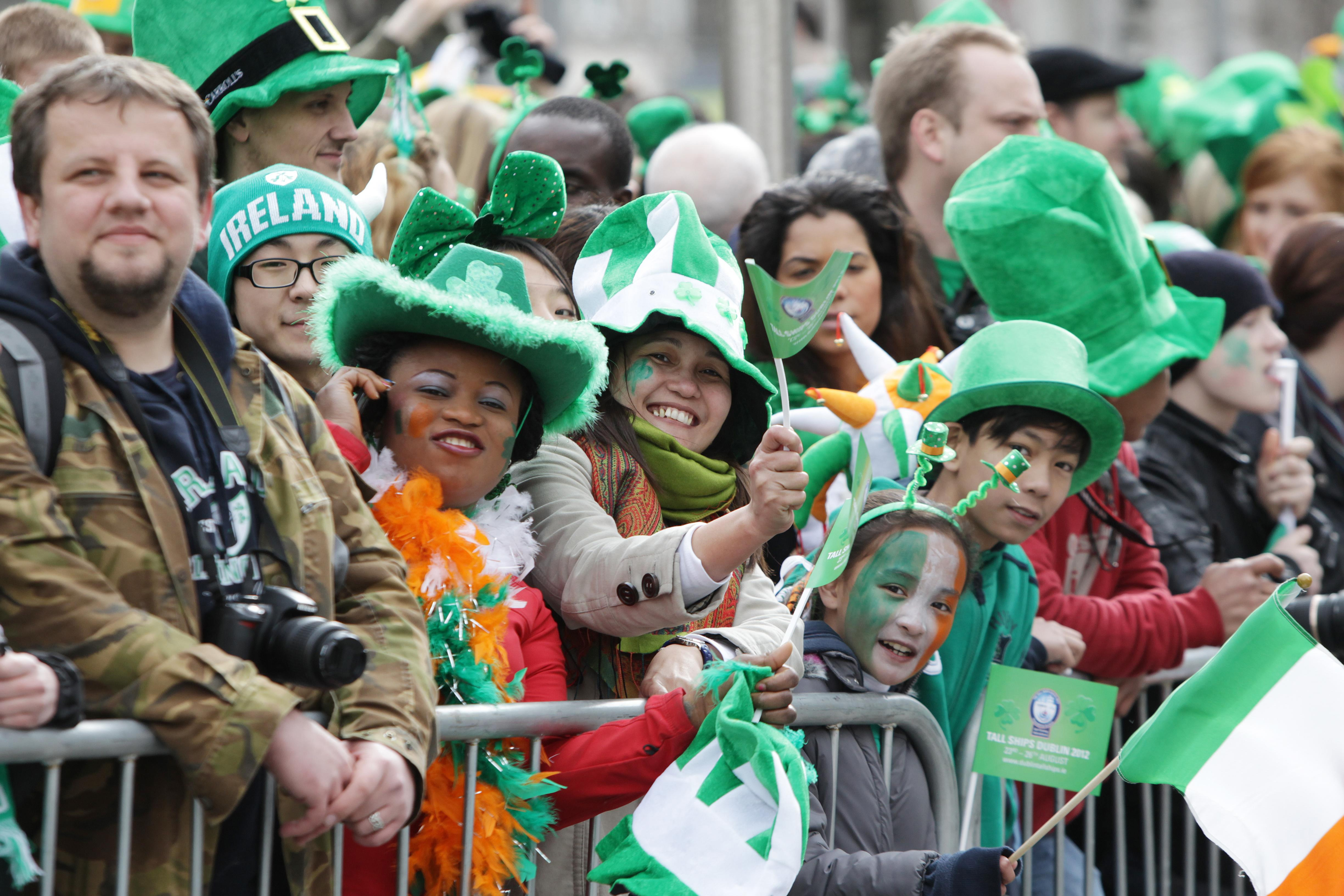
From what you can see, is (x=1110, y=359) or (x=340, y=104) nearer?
(x=340, y=104)

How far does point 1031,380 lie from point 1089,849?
1.12 metres

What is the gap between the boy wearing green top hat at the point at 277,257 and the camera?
3260 millimetres

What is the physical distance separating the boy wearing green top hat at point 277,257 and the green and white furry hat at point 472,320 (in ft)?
0.72

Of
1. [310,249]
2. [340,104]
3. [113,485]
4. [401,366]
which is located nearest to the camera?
[113,485]

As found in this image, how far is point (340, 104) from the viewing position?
3852 millimetres

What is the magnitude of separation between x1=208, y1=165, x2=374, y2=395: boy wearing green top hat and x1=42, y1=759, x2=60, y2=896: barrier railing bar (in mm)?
1241

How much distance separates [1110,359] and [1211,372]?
2.88 feet

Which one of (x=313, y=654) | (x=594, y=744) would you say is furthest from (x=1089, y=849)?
(x=313, y=654)

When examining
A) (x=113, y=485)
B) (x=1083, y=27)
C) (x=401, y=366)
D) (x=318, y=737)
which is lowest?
(x=318, y=737)

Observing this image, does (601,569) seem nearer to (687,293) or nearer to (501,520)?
(501,520)

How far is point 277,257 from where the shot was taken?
328 centimetres

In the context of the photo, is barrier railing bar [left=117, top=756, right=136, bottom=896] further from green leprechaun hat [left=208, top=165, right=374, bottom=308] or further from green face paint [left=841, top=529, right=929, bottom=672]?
green face paint [left=841, top=529, right=929, bottom=672]

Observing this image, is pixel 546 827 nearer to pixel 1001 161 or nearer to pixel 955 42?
pixel 1001 161

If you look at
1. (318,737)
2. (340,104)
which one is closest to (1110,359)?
(340,104)
